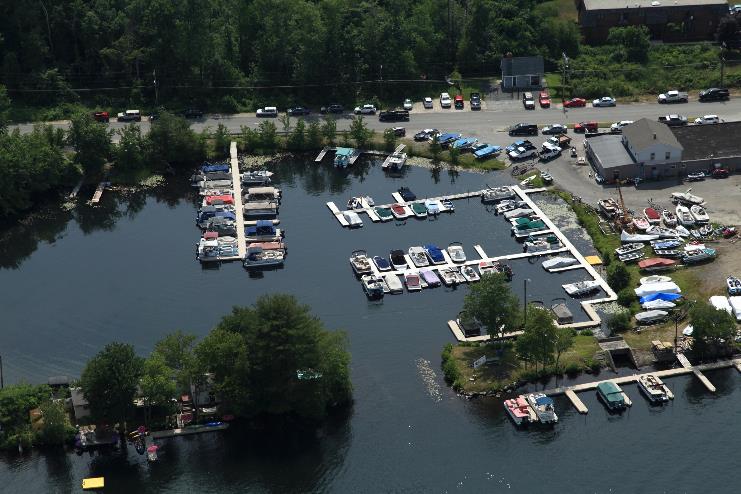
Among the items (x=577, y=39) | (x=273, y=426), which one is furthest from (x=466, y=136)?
(x=273, y=426)

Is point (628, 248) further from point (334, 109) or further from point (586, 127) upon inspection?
point (334, 109)

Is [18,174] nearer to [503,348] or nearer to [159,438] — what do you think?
[159,438]

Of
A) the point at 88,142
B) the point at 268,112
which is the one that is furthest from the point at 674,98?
the point at 88,142

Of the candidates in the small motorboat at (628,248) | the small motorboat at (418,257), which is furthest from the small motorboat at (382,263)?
the small motorboat at (628,248)

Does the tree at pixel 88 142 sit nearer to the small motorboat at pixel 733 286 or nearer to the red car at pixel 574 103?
the red car at pixel 574 103

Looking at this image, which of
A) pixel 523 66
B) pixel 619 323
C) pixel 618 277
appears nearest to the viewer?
pixel 619 323

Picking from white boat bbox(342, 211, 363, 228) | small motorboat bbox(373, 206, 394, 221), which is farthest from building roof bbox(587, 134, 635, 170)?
white boat bbox(342, 211, 363, 228)
